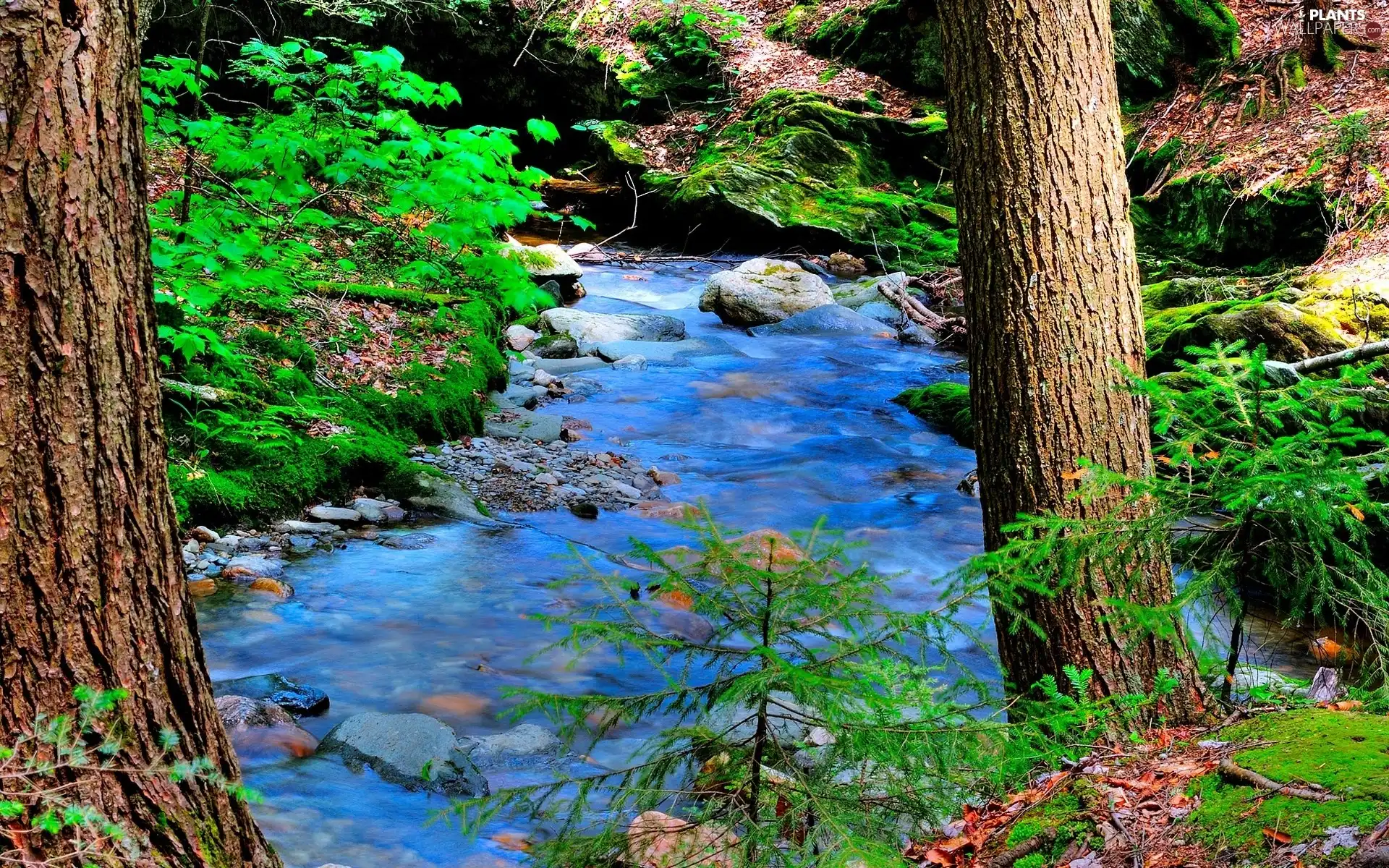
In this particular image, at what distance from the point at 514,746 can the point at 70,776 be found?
2543mm

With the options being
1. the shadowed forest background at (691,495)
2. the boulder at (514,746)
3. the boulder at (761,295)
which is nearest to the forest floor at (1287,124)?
the shadowed forest background at (691,495)

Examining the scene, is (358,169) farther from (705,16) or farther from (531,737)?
(705,16)

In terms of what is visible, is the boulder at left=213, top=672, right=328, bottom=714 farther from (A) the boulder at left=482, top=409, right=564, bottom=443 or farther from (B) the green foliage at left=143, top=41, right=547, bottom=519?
(A) the boulder at left=482, top=409, right=564, bottom=443

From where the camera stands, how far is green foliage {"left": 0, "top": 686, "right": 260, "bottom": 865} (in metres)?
1.76

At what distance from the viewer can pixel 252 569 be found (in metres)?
5.44

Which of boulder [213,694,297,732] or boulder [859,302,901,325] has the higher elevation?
boulder [859,302,901,325]

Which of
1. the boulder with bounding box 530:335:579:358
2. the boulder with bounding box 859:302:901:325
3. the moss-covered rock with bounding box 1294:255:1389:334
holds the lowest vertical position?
the boulder with bounding box 530:335:579:358

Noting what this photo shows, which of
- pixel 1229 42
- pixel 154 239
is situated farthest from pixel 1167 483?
pixel 1229 42

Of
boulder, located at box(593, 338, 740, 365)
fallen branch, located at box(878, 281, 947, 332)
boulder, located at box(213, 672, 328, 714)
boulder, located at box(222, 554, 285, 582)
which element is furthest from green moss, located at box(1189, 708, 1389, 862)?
fallen branch, located at box(878, 281, 947, 332)

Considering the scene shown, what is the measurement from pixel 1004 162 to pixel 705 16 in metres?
17.9

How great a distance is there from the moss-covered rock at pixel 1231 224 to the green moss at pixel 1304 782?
9.10 metres

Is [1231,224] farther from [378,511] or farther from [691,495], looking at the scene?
[378,511]

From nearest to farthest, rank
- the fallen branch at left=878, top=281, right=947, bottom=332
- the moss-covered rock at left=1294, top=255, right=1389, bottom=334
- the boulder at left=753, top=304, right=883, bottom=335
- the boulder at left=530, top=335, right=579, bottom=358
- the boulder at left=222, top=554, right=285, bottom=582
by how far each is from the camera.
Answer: the boulder at left=222, top=554, right=285, bottom=582, the moss-covered rock at left=1294, top=255, right=1389, bottom=334, the boulder at left=530, top=335, right=579, bottom=358, the fallen branch at left=878, top=281, right=947, bottom=332, the boulder at left=753, top=304, right=883, bottom=335

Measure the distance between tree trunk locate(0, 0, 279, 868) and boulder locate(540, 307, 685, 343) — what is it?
9.73m
